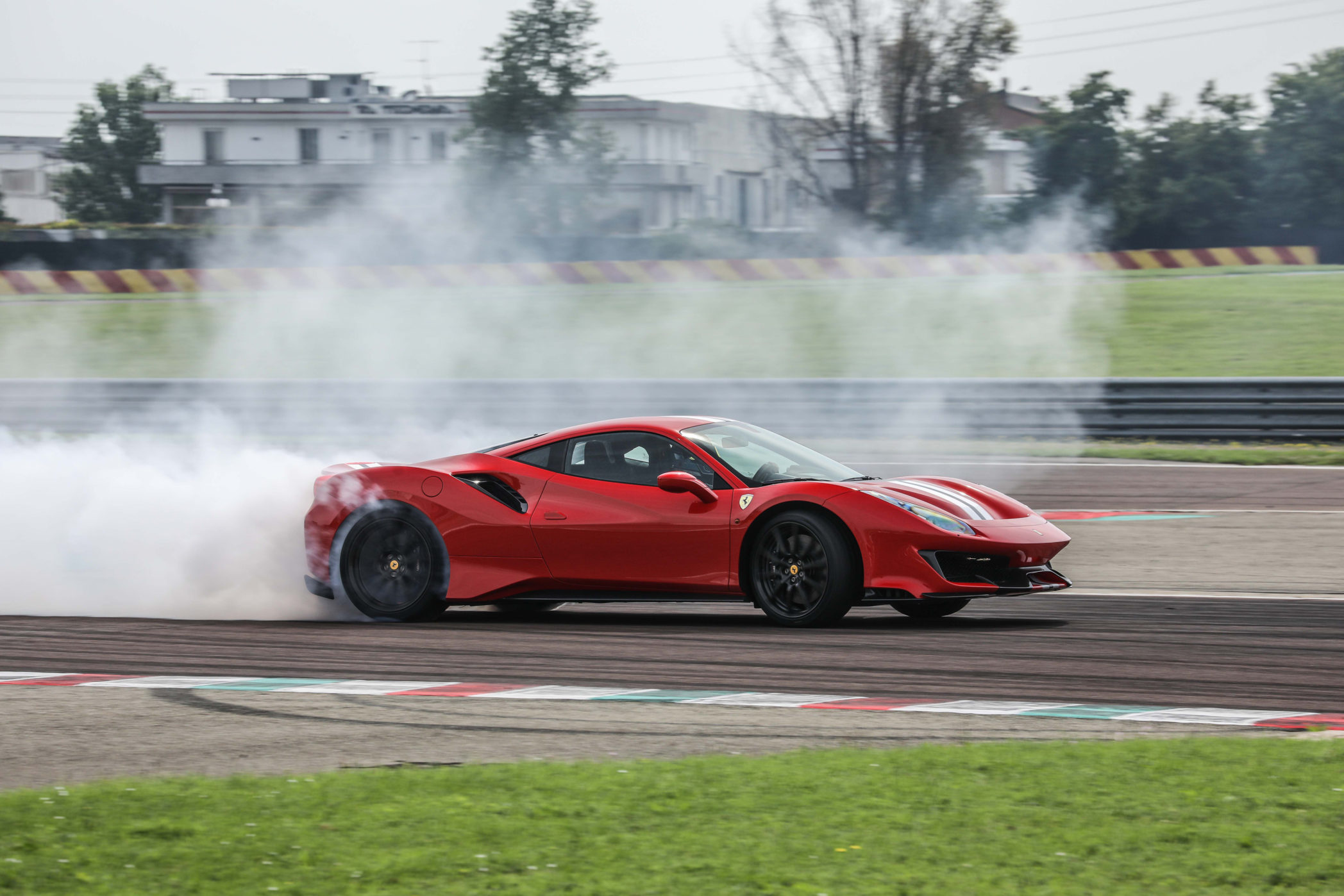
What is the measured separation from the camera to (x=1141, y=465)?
1599 cm

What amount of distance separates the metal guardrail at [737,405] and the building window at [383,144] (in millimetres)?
32348

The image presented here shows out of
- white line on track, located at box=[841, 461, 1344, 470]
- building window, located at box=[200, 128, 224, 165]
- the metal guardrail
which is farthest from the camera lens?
building window, located at box=[200, 128, 224, 165]

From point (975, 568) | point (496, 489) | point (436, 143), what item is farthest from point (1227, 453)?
point (436, 143)

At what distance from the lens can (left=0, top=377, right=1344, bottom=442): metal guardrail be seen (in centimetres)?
1705

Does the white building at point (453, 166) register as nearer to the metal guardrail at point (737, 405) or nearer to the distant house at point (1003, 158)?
the distant house at point (1003, 158)

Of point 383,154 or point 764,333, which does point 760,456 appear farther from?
point 383,154

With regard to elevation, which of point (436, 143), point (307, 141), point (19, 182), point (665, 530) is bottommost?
point (665, 530)

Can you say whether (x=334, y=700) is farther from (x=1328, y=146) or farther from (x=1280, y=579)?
(x=1328, y=146)

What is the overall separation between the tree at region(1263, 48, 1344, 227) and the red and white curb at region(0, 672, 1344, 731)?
2402cm

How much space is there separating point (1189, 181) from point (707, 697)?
969 inches

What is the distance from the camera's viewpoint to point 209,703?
628 centimetres

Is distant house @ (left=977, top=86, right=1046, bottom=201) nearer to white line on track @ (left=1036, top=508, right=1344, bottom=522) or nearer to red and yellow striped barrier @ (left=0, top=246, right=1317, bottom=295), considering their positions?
red and yellow striped barrier @ (left=0, top=246, right=1317, bottom=295)

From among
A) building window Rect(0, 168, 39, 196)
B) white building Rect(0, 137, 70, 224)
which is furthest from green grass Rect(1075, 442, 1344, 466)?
building window Rect(0, 168, 39, 196)

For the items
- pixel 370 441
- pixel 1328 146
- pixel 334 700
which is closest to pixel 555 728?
pixel 334 700
